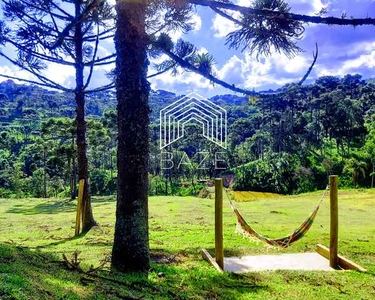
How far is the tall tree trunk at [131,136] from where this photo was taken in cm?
444

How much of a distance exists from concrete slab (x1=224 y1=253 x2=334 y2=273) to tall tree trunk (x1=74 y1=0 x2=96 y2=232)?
4006 millimetres

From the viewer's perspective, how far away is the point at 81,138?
9.27 meters

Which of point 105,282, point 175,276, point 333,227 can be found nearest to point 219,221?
point 175,276

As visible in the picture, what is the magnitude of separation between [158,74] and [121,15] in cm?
297

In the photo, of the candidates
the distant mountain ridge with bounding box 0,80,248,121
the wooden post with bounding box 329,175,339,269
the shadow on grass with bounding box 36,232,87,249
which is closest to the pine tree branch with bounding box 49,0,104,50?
the shadow on grass with bounding box 36,232,87,249

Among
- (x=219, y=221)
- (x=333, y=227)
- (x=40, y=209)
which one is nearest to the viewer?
(x=219, y=221)

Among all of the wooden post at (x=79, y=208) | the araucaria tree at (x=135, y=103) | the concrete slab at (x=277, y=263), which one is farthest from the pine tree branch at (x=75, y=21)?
the wooden post at (x=79, y=208)

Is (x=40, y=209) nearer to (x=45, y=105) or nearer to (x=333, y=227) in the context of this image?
(x=333, y=227)

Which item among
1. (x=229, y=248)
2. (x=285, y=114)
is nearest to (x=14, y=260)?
(x=229, y=248)

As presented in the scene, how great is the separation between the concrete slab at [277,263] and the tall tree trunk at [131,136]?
154 cm

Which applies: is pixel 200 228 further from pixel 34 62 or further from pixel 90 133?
pixel 90 133

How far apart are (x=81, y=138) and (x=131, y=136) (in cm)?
518

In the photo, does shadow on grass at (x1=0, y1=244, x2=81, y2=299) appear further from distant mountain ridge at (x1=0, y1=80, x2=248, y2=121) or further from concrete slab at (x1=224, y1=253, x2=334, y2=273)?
distant mountain ridge at (x1=0, y1=80, x2=248, y2=121)

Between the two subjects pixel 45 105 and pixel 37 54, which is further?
pixel 45 105
